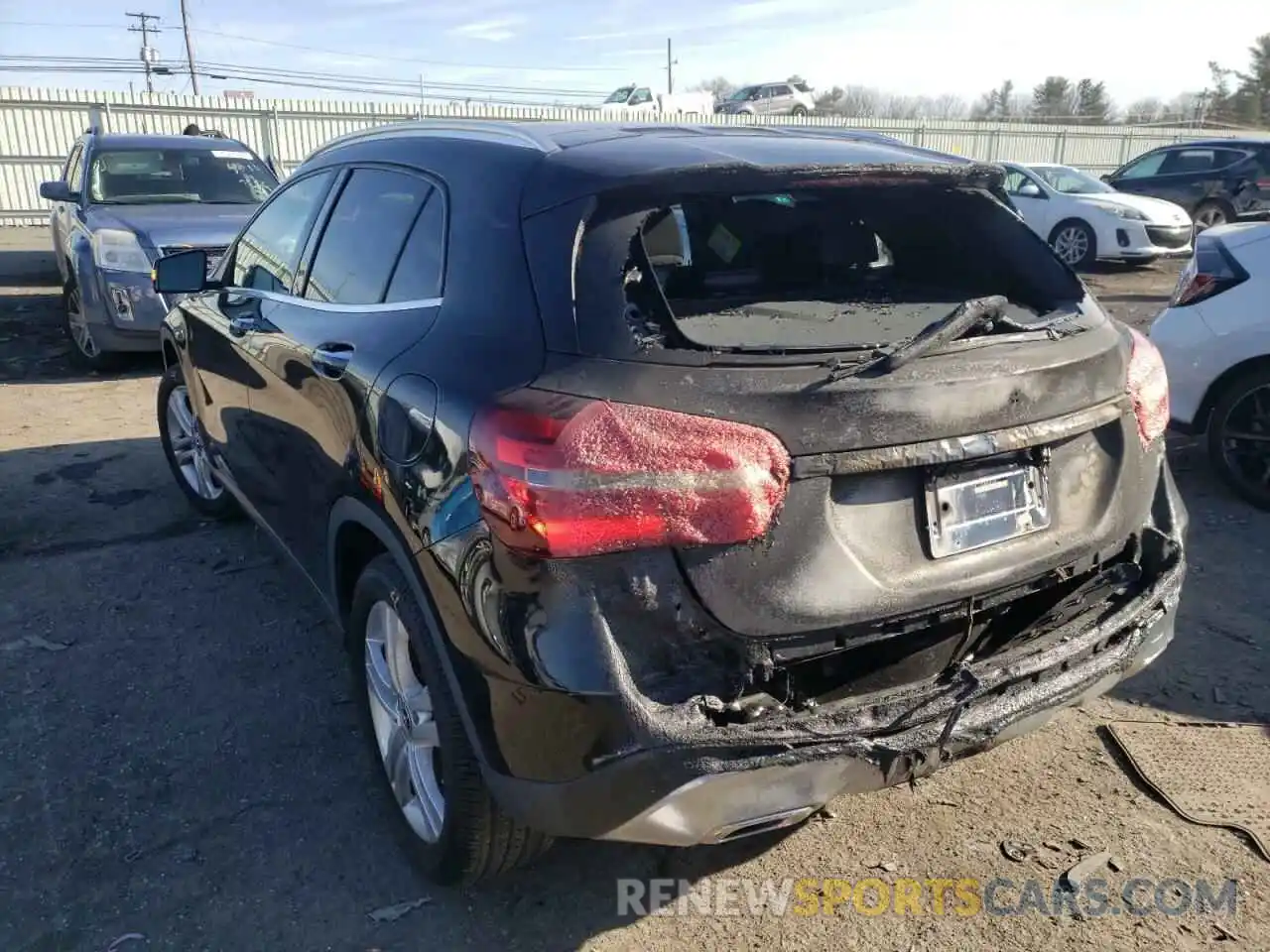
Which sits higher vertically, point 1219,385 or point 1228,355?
point 1228,355

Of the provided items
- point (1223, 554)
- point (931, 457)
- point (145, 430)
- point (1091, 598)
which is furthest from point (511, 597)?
point (145, 430)

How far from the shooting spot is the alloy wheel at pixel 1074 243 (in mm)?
14797

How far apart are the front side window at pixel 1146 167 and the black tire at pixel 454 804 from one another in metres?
18.7

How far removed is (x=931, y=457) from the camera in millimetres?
2174

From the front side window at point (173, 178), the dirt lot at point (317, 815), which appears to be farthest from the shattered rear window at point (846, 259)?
the front side window at point (173, 178)

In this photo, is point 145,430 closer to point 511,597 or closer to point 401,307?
point 401,307

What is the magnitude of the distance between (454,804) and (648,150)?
1.62m

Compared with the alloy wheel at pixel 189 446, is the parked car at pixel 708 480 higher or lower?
higher

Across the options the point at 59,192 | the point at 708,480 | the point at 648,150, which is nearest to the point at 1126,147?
the point at 59,192

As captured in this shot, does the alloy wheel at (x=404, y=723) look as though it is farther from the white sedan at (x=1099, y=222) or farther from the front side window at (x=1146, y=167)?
the front side window at (x=1146, y=167)

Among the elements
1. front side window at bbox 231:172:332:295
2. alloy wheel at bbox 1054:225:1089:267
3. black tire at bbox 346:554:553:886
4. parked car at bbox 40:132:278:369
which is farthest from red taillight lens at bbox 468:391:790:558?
alloy wheel at bbox 1054:225:1089:267

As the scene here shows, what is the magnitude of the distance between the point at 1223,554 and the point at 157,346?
25.6ft

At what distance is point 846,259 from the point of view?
2.92 meters

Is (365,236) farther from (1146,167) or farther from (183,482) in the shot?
(1146,167)
